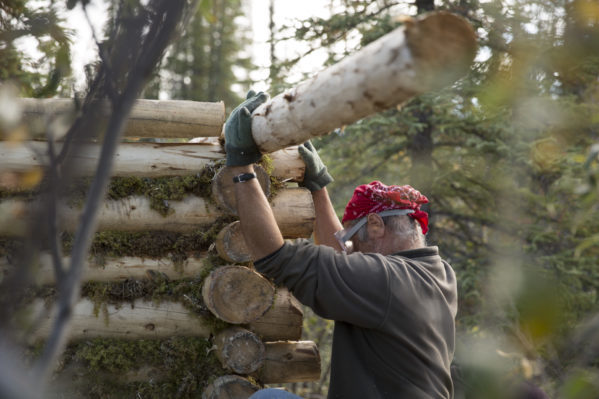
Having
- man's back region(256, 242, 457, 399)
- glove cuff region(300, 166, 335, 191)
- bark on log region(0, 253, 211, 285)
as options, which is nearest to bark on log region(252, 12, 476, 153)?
man's back region(256, 242, 457, 399)

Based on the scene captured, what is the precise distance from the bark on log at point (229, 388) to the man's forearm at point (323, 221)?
41.2 inches

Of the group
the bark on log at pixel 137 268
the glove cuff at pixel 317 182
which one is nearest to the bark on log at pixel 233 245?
the bark on log at pixel 137 268

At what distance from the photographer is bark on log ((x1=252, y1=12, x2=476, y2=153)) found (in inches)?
61.4

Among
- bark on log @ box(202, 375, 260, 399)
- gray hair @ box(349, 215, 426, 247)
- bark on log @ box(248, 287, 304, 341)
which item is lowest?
bark on log @ box(202, 375, 260, 399)

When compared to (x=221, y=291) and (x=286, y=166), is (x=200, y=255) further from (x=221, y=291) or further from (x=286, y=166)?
(x=286, y=166)

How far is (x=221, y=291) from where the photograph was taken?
10.1ft

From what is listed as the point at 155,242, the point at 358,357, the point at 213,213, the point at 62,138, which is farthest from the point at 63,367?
the point at 62,138

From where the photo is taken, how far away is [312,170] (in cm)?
354

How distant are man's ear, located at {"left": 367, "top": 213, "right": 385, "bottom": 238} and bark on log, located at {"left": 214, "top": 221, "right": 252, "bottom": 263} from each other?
2.56 feet

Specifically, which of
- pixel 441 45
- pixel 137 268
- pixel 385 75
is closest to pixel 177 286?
pixel 137 268

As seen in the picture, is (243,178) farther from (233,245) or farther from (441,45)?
(441,45)

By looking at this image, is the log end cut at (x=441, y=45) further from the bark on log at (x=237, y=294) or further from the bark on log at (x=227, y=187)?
the bark on log at (x=237, y=294)

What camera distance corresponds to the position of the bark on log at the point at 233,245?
123 inches

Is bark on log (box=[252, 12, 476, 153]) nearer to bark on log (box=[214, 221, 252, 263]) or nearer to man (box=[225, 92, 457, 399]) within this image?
man (box=[225, 92, 457, 399])
